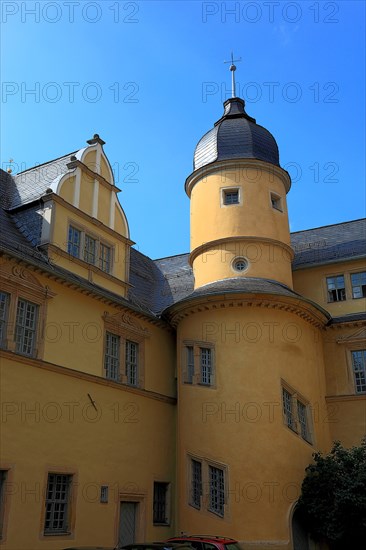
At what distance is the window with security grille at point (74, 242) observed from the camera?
65.9 feet

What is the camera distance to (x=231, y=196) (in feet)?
79.3

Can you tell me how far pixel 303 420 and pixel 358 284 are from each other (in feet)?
20.8

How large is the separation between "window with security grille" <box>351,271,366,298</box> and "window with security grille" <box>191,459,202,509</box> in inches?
373

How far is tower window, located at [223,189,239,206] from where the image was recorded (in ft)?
78.6

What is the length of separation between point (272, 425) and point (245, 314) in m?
3.93

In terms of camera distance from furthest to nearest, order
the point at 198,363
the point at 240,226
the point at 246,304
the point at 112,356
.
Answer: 1. the point at 240,226
2. the point at 198,363
3. the point at 246,304
4. the point at 112,356

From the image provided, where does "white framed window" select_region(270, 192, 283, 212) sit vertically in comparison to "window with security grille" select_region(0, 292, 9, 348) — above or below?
above

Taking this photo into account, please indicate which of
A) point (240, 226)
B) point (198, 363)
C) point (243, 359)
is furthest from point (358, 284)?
point (198, 363)

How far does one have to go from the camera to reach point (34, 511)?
15.5 m

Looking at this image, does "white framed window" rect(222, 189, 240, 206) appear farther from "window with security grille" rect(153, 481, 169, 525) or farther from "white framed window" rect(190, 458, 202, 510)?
"window with security grille" rect(153, 481, 169, 525)

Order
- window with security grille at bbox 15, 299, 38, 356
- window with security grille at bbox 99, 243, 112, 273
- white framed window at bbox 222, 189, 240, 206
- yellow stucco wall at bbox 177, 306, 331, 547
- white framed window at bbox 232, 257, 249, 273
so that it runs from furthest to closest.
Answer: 1. white framed window at bbox 222, 189, 240, 206
2. white framed window at bbox 232, 257, 249, 273
3. window with security grille at bbox 99, 243, 112, 273
4. yellow stucco wall at bbox 177, 306, 331, 547
5. window with security grille at bbox 15, 299, 38, 356

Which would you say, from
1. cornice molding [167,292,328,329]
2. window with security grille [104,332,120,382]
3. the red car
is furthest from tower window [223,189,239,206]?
the red car

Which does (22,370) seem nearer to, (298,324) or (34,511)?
(34,511)

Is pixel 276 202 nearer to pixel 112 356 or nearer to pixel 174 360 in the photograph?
pixel 174 360
